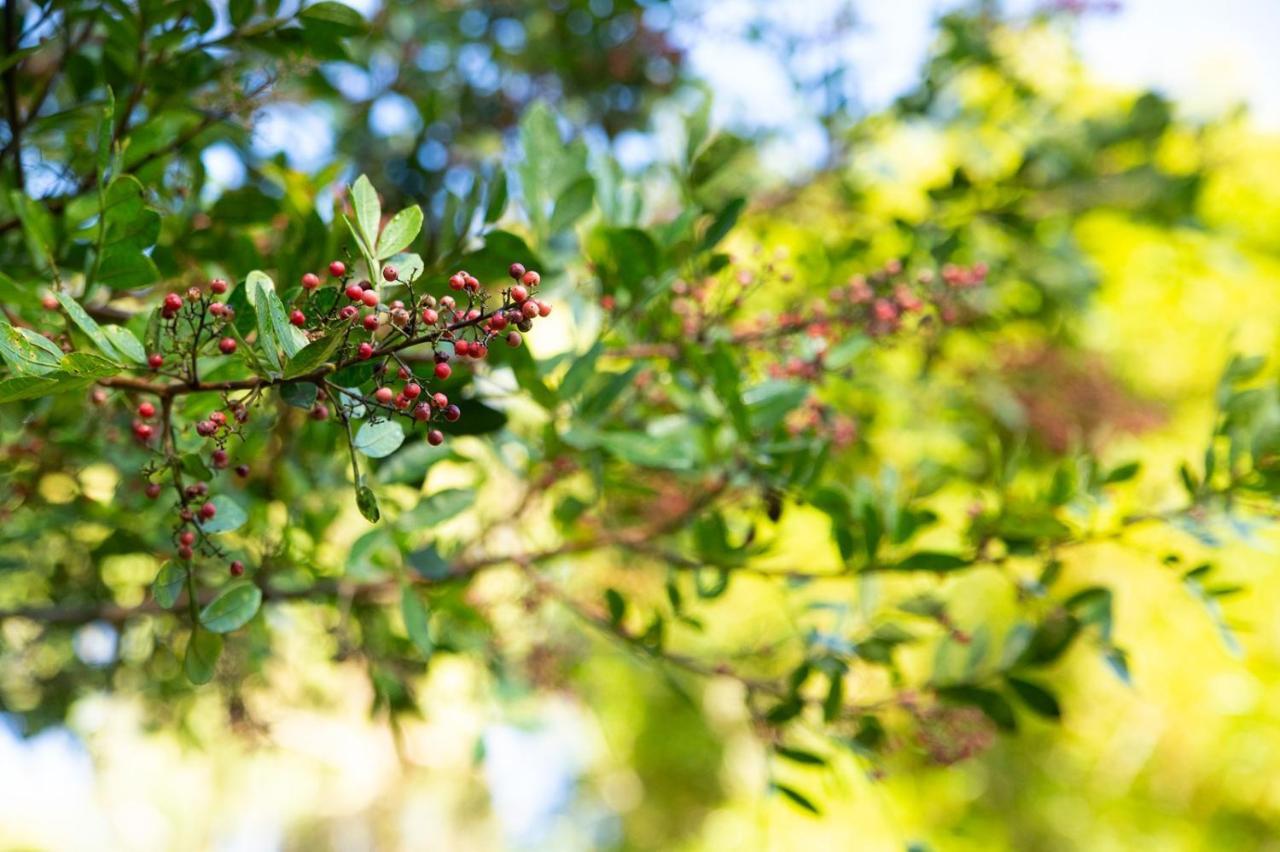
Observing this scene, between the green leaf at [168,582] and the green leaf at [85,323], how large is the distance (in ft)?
0.40

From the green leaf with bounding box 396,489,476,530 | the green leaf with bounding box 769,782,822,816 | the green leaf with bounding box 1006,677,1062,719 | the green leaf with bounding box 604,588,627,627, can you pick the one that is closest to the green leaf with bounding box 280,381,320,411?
the green leaf with bounding box 396,489,476,530

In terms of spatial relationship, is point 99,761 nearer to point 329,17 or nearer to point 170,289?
point 170,289

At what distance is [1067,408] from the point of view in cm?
162

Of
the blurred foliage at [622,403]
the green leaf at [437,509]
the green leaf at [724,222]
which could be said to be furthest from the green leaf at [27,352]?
the green leaf at [724,222]

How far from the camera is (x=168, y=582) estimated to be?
0.56 metres

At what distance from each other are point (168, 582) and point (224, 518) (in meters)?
0.04

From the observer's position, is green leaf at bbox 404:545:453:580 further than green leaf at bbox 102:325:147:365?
Yes

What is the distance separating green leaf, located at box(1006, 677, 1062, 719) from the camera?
0.85m

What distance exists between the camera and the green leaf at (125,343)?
1.68ft

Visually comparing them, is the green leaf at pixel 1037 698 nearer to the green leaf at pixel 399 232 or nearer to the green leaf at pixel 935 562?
the green leaf at pixel 935 562

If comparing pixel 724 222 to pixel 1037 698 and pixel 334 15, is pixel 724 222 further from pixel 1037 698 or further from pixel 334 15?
pixel 1037 698

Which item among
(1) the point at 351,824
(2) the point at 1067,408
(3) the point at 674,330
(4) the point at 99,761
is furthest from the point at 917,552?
(1) the point at 351,824

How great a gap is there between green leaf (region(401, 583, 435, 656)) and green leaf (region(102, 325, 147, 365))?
29 cm

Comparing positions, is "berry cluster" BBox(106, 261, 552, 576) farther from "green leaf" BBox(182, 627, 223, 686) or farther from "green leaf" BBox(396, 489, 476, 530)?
"green leaf" BBox(396, 489, 476, 530)
